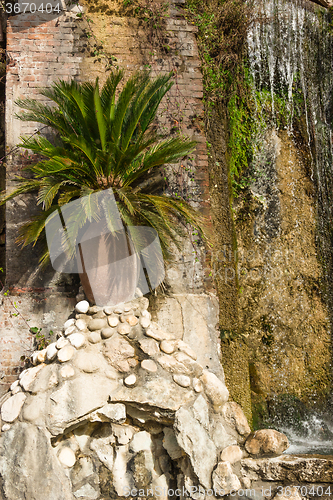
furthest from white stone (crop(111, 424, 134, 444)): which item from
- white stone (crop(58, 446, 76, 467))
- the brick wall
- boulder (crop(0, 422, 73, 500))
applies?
the brick wall

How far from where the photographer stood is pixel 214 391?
3.50 m

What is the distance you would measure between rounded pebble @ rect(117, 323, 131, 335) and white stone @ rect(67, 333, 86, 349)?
0.33 metres

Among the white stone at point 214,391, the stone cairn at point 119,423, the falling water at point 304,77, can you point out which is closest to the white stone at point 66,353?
the stone cairn at point 119,423

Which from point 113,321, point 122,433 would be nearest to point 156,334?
point 113,321

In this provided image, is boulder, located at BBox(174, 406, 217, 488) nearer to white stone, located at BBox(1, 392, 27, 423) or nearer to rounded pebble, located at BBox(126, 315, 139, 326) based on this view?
rounded pebble, located at BBox(126, 315, 139, 326)

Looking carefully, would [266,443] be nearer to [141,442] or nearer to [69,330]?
[141,442]

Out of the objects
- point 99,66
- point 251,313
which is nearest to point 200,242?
point 251,313

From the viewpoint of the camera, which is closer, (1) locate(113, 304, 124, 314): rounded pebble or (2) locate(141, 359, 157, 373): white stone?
(2) locate(141, 359, 157, 373): white stone

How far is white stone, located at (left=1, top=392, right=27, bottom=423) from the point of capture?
3.07 metres

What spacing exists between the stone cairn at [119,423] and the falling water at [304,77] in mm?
2531

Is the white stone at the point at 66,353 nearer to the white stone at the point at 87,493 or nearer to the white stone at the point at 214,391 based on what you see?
the white stone at the point at 87,493

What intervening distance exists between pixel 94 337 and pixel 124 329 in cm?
28

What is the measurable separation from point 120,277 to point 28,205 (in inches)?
53.9

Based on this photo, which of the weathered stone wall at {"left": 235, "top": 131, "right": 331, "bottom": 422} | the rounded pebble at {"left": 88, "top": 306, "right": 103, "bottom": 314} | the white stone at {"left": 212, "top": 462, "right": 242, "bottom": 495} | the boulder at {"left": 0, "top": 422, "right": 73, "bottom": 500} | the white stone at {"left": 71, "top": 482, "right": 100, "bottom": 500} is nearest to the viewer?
the boulder at {"left": 0, "top": 422, "right": 73, "bottom": 500}
